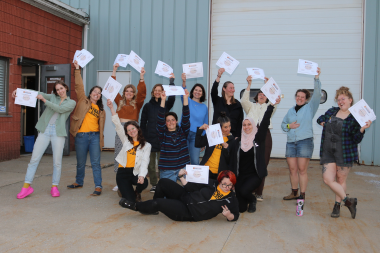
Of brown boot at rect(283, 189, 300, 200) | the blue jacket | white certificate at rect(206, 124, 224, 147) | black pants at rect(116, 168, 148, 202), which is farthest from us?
brown boot at rect(283, 189, 300, 200)

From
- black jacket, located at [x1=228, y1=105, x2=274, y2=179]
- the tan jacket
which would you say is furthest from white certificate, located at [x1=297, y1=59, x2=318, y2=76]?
the tan jacket

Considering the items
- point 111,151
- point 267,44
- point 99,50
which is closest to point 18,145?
point 111,151

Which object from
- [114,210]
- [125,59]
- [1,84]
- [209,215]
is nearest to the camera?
[209,215]

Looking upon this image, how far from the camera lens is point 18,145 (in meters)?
7.67

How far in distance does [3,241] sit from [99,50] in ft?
23.7

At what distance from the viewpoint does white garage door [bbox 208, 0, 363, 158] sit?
8203mm

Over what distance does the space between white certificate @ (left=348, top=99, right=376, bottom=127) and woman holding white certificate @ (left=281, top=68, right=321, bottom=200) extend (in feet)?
2.43

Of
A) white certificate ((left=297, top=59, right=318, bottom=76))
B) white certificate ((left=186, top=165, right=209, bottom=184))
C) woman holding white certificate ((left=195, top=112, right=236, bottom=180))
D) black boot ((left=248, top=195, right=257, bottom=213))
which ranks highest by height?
white certificate ((left=297, top=59, right=318, bottom=76))

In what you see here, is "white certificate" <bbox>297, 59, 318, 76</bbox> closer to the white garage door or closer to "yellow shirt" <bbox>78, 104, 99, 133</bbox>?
"yellow shirt" <bbox>78, 104, 99, 133</bbox>

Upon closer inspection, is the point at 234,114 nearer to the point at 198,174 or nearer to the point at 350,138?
the point at 198,174

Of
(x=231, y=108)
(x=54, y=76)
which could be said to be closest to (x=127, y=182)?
(x=231, y=108)

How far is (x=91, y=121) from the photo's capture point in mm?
4922

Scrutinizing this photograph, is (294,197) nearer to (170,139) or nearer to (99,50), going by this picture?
(170,139)

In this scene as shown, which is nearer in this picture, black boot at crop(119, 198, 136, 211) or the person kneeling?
black boot at crop(119, 198, 136, 211)
